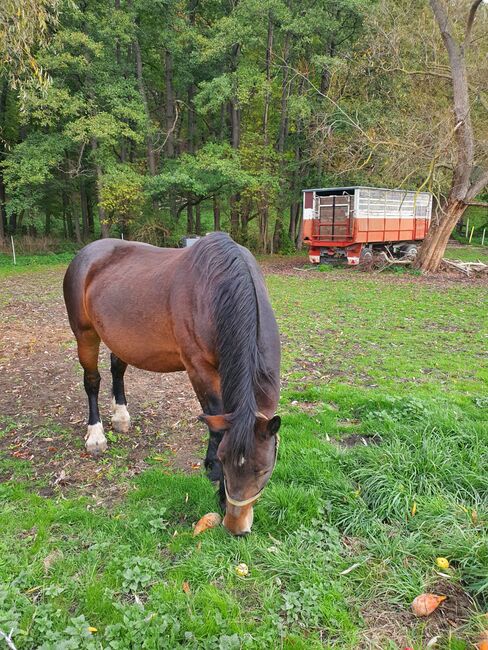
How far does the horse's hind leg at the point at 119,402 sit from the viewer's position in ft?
13.1

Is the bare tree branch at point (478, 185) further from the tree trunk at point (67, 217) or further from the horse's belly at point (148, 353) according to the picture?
the tree trunk at point (67, 217)

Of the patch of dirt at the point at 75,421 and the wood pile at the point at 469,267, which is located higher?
the wood pile at the point at 469,267

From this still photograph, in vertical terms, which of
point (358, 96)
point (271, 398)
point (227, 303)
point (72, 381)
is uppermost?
point (358, 96)

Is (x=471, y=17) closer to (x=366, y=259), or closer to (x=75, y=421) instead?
(x=366, y=259)

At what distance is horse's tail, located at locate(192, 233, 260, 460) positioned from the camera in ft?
6.75

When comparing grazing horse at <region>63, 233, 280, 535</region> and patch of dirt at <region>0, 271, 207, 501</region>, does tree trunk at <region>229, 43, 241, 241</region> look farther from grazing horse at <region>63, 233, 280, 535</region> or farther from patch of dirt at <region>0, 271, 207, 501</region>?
grazing horse at <region>63, 233, 280, 535</region>

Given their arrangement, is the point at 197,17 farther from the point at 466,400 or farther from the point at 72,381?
the point at 466,400

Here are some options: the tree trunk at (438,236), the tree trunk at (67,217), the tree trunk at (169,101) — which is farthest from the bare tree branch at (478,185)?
the tree trunk at (67,217)

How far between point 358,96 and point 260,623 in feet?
59.0

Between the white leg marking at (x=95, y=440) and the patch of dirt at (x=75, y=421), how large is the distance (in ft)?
0.24

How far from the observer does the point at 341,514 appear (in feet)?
8.74

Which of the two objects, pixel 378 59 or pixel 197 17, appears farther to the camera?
pixel 197 17

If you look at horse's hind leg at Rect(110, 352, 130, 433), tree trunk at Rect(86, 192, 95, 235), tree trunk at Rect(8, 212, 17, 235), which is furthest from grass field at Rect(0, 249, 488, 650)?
tree trunk at Rect(86, 192, 95, 235)

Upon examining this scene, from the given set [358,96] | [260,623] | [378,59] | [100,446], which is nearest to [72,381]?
[100,446]
